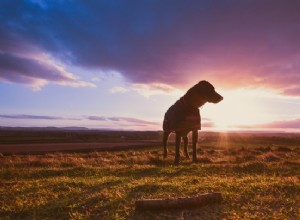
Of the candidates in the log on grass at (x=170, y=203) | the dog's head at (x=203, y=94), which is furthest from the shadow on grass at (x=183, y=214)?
the dog's head at (x=203, y=94)

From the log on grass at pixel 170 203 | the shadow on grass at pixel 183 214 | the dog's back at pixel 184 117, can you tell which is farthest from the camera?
the dog's back at pixel 184 117

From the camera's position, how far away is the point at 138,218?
23.7 feet

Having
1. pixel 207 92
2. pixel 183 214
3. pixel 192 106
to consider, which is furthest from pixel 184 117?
pixel 183 214

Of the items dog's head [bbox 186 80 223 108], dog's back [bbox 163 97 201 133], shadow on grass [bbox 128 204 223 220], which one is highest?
dog's head [bbox 186 80 223 108]

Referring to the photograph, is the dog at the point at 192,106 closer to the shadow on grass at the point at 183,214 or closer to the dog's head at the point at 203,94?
the dog's head at the point at 203,94

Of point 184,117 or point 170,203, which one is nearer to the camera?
point 170,203

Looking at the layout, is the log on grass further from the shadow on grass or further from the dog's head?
the dog's head

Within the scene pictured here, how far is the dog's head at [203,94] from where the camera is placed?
17.8 m

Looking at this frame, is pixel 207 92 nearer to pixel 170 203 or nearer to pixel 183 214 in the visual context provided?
pixel 170 203

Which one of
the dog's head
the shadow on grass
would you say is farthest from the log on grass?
the dog's head

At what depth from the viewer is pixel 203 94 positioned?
58.3 ft

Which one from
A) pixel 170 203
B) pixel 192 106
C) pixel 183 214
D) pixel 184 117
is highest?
pixel 192 106

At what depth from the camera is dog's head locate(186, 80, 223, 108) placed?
58.4 feet

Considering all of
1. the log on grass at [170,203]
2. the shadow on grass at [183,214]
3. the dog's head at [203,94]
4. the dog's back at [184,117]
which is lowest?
the shadow on grass at [183,214]
